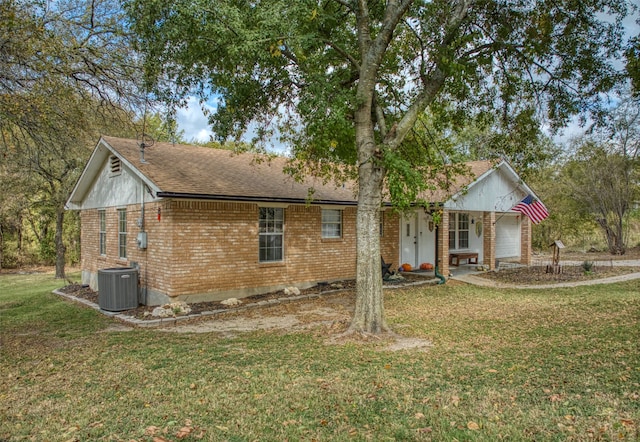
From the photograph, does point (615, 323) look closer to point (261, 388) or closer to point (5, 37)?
point (261, 388)

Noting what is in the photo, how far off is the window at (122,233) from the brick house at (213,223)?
1.2 inches

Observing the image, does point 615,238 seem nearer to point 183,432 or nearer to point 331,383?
point 331,383

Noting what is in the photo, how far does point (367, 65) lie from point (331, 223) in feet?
22.3

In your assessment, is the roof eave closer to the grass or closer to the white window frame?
the grass

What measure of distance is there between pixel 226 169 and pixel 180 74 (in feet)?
16.1

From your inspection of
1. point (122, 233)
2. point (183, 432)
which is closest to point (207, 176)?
point (122, 233)

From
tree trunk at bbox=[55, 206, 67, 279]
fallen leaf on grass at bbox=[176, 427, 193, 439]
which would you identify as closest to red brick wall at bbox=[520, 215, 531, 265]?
fallen leaf on grass at bbox=[176, 427, 193, 439]

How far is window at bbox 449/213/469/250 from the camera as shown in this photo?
18.4 meters

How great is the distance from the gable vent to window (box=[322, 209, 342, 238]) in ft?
20.4

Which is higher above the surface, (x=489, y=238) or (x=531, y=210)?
(x=531, y=210)

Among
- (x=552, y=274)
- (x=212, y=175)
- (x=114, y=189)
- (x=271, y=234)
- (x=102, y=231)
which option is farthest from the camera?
(x=552, y=274)

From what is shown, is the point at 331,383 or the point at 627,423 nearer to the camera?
the point at 627,423

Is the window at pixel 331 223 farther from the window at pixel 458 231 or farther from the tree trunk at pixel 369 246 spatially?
the window at pixel 458 231

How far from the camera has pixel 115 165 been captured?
41.4 feet
